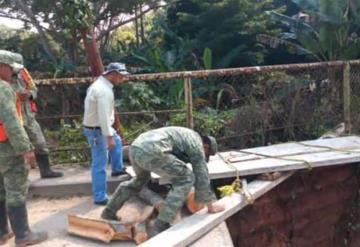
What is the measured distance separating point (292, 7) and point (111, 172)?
10.3 m

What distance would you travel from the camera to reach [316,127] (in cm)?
810

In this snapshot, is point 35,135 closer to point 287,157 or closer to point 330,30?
point 287,157

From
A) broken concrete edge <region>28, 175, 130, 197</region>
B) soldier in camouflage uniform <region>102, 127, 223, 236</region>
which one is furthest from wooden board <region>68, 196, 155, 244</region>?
broken concrete edge <region>28, 175, 130, 197</region>

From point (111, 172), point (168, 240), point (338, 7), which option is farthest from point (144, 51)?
point (168, 240)

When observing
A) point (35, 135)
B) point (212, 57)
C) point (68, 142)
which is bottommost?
point (68, 142)

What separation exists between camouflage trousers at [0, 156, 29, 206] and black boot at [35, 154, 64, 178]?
1831mm

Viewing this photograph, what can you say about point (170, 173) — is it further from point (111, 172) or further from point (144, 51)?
→ point (144, 51)

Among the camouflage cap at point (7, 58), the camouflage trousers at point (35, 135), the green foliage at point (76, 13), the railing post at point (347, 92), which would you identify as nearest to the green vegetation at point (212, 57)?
the green foliage at point (76, 13)

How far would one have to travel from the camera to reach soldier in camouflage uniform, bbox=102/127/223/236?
174 inches

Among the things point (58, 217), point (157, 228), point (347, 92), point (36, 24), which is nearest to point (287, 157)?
point (347, 92)

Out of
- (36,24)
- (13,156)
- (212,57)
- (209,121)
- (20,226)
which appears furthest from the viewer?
(36,24)

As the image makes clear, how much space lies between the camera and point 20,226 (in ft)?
14.3

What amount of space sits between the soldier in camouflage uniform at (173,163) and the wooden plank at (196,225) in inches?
4.1

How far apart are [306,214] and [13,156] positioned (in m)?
4.08
